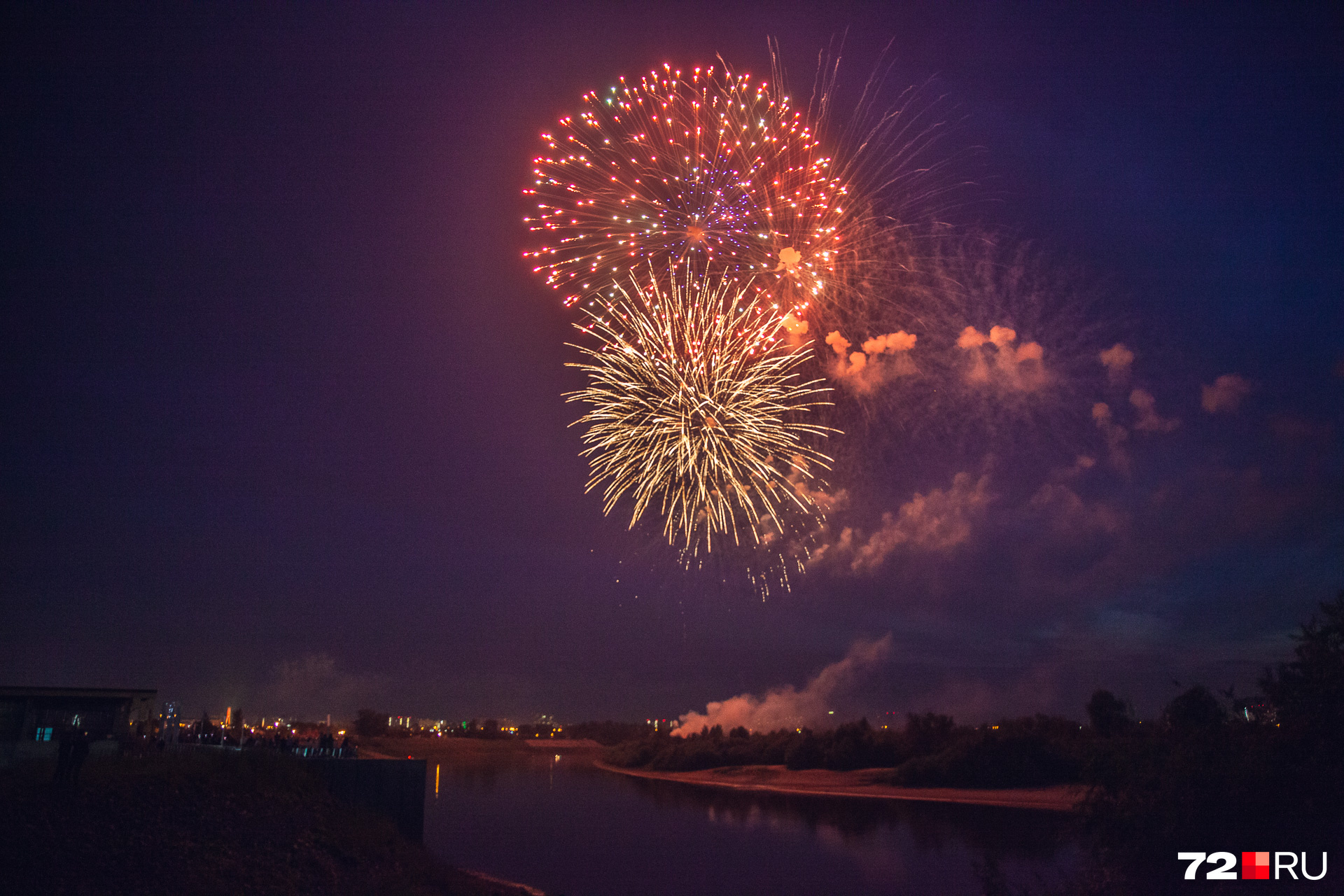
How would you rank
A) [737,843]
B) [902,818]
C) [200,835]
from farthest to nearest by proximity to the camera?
1. [902,818]
2. [737,843]
3. [200,835]

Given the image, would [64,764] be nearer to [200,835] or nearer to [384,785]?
[200,835]

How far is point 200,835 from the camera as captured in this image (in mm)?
17031

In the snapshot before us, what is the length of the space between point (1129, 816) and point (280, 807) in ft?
66.4

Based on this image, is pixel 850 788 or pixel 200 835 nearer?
pixel 200 835

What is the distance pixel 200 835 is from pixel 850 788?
48.5 metres

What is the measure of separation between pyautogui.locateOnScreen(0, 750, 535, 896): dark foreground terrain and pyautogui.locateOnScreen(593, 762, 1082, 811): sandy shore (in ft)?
103

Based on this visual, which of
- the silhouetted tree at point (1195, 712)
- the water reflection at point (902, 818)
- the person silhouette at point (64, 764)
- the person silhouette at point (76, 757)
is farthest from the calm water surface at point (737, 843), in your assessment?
the person silhouette at point (64, 764)

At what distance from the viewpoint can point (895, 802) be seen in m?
49.7

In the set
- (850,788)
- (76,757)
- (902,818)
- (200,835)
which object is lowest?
(850,788)

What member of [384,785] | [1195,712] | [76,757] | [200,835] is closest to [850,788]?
[1195,712]

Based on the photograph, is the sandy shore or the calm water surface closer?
the calm water surface

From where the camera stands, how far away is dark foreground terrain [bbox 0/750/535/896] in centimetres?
1462

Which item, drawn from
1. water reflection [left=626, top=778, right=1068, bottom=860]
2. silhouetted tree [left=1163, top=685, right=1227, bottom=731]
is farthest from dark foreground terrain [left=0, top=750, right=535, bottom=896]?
water reflection [left=626, top=778, right=1068, bottom=860]

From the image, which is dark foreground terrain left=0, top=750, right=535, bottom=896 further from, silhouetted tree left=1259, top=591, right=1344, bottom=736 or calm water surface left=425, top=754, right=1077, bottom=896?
silhouetted tree left=1259, top=591, right=1344, bottom=736
